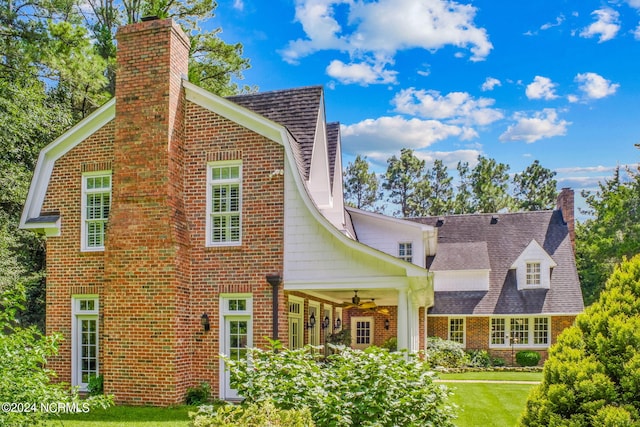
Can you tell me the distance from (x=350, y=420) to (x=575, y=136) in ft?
69.8

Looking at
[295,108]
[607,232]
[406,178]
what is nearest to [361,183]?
[406,178]

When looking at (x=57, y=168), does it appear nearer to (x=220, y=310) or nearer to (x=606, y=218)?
(x=220, y=310)

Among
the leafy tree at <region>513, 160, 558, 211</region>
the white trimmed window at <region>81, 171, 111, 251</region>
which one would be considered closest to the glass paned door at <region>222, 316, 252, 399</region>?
the white trimmed window at <region>81, 171, 111, 251</region>

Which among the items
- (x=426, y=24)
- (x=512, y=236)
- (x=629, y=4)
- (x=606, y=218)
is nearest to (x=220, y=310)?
(x=426, y=24)

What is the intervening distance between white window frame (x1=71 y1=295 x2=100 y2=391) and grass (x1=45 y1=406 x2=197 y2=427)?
1889 mm

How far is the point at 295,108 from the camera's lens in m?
14.4

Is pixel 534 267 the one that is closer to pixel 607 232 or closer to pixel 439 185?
pixel 607 232

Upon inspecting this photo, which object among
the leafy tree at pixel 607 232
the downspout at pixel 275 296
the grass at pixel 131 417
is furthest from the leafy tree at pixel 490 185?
the grass at pixel 131 417

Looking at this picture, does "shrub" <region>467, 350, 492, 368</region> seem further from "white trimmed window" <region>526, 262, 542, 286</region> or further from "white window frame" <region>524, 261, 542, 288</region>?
"white trimmed window" <region>526, 262, 542, 286</region>

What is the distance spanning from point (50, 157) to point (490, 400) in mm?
11866

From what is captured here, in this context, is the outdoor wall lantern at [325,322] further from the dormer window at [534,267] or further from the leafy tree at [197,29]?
the leafy tree at [197,29]

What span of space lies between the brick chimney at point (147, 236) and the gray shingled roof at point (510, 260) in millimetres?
13936

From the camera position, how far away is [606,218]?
99.3 ft

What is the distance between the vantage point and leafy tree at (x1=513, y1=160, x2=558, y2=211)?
45.0 m
